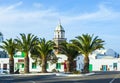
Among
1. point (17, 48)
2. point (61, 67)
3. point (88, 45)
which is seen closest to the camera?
point (88, 45)

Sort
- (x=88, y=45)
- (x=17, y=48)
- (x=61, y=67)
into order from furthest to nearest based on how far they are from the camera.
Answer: (x=61, y=67)
(x=17, y=48)
(x=88, y=45)

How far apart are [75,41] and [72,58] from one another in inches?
131

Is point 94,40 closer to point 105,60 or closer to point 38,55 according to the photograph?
point 38,55

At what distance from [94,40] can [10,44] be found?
46.9 ft

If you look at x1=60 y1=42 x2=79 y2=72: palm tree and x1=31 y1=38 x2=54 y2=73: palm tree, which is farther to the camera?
x1=31 y1=38 x2=54 y2=73: palm tree

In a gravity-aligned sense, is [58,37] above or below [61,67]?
above

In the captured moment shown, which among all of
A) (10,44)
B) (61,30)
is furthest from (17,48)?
(61,30)

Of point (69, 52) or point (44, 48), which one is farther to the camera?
point (44, 48)

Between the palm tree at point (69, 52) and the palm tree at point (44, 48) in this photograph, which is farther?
the palm tree at point (44, 48)

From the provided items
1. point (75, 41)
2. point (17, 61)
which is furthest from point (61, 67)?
point (75, 41)

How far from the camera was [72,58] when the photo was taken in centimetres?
6425

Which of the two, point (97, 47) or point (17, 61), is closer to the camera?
point (97, 47)

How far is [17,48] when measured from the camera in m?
66.3

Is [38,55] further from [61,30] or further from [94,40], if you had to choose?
[61,30]
